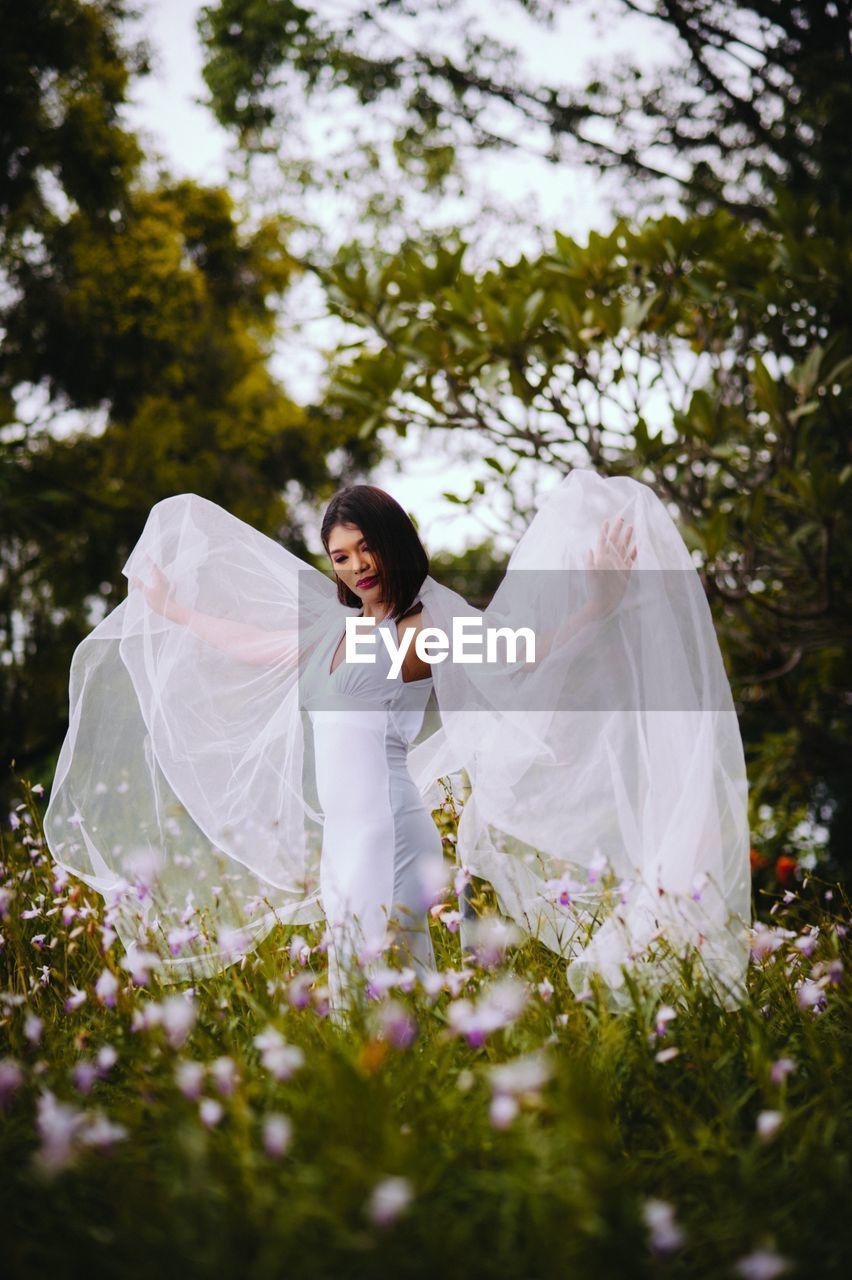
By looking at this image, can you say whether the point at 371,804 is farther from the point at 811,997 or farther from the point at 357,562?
the point at 811,997

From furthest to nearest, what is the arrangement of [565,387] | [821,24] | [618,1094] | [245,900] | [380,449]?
[380,449]
[821,24]
[565,387]
[245,900]
[618,1094]

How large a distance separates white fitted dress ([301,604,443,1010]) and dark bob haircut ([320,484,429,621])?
10 centimetres

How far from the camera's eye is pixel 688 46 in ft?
14.7

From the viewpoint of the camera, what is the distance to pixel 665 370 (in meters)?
3.85

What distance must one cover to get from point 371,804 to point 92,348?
6095mm

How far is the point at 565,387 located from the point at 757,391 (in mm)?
791

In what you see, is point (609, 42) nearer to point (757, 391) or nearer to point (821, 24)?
point (821, 24)

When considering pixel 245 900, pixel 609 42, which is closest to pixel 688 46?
pixel 609 42

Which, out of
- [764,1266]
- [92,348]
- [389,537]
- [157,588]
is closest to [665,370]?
[389,537]

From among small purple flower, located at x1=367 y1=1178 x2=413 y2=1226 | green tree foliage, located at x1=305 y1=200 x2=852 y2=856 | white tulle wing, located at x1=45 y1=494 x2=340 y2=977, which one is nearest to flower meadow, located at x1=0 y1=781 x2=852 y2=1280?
small purple flower, located at x1=367 y1=1178 x2=413 y2=1226

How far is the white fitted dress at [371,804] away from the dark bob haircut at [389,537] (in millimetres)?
99

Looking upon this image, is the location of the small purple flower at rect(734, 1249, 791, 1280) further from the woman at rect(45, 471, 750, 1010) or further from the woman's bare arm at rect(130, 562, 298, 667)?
the woman's bare arm at rect(130, 562, 298, 667)

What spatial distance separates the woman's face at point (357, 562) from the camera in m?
2.74

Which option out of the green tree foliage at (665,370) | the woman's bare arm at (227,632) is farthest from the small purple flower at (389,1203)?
the green tree foliage at (665,370)
